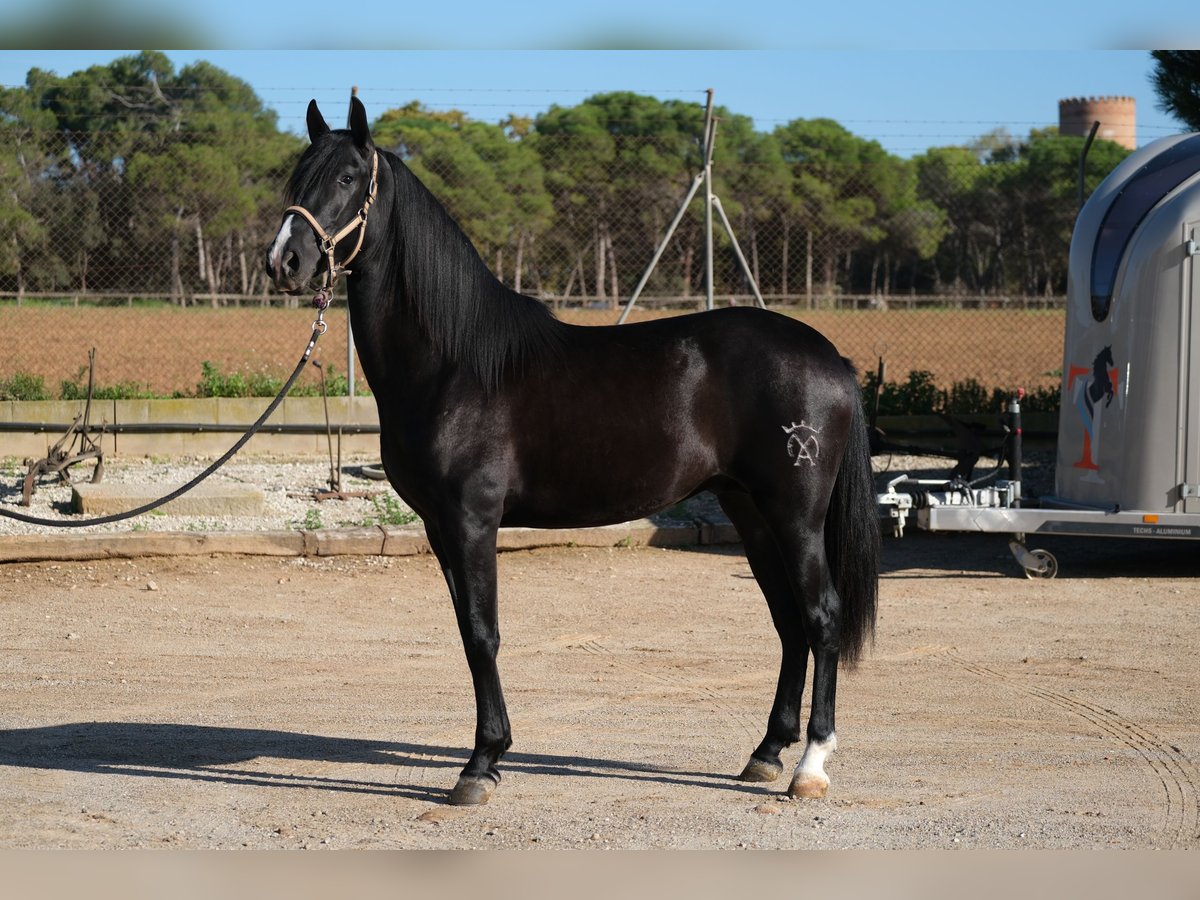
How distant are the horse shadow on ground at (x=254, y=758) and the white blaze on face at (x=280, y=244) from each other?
6.20 feet

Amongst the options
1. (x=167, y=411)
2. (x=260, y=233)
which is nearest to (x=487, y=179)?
(x=260, y=233)

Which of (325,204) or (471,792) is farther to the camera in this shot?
(471,792)

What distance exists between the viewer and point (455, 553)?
14.4ft

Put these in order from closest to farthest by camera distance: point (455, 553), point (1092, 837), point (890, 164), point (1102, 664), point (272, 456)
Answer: point (1092, 837) < point (455, 553) < point (1102, 664) < point (272, 456) < point (890, 164)

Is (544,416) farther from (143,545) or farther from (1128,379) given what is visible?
(143,545)

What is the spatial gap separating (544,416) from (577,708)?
1742 mm

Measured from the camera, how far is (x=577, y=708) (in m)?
5.66

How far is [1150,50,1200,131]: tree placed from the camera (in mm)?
11742

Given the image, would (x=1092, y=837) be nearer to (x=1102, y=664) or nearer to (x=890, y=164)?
(x=1102, y=664)

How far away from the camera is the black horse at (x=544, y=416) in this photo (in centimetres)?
440

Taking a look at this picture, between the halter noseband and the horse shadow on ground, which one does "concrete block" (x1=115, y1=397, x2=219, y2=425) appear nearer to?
the horse shadow on ground

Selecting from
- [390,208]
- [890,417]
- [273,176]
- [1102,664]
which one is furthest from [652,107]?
[390,208]

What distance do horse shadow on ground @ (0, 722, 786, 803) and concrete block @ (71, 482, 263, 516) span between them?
4.31 meters

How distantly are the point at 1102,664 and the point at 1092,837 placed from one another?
8.95ft
